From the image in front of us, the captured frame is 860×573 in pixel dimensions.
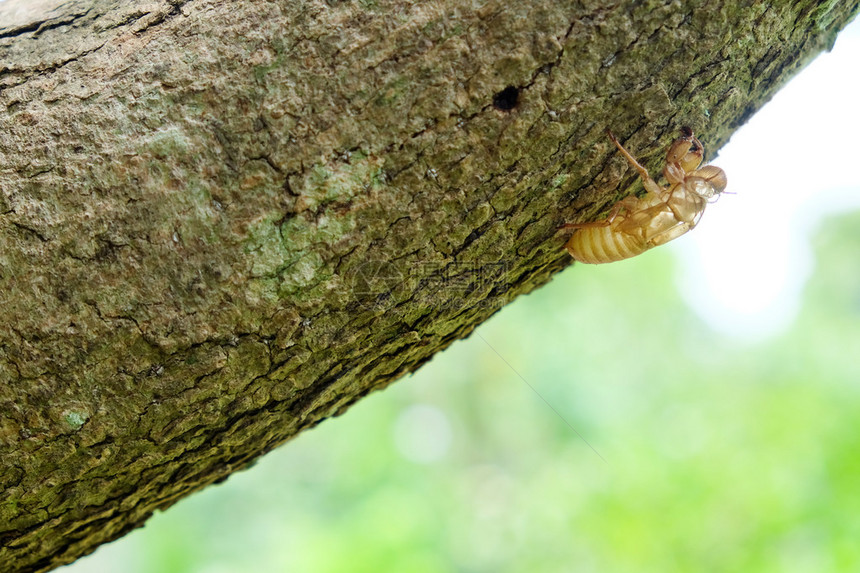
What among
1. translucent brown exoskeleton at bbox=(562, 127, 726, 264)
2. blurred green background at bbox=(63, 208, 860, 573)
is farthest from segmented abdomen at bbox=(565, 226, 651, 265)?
blurred green background at bbox=(63, 208, 860, 573)

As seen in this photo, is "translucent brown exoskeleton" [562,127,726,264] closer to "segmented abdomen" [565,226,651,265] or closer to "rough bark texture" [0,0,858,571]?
"segmented abdomen" [565,226,651,265]

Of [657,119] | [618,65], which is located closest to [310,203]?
[618,65]

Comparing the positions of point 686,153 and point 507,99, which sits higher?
point 507,99

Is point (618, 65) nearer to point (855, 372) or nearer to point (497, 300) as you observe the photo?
point (497, 300)

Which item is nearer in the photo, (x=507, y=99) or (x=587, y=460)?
(x=507, y=99)

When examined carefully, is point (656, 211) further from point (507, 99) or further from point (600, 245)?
point (507, 99)

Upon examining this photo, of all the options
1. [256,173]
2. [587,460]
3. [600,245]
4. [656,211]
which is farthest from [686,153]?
[587,460]
